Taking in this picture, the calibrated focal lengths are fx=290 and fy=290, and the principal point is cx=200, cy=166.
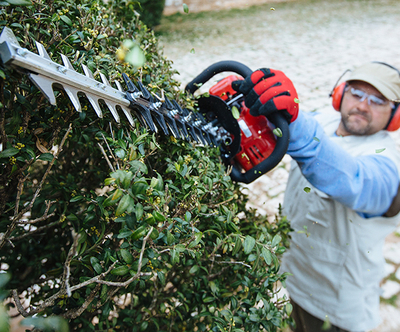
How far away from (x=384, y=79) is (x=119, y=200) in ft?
5.88

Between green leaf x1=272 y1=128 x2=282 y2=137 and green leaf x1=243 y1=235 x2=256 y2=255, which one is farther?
green leaf x1=272 y1=128 x2=282 y2=137

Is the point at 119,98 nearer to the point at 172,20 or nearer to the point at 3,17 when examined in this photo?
the point at 3,17

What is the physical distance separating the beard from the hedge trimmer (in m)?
0.82

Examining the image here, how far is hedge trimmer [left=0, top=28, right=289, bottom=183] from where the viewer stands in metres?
0.76

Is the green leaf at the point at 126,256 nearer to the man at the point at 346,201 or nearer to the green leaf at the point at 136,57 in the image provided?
the green leaf at the point at 136,57

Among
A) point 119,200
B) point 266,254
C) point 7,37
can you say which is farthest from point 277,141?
point 7,37

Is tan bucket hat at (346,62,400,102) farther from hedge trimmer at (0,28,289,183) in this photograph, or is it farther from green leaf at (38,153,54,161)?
green leaf at (38,153,54,161)

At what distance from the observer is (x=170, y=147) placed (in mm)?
1148

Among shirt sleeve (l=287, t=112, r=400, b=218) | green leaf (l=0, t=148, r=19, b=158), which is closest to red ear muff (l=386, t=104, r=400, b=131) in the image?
shirt sleeve (l=287, t=112, r=400, b=218)

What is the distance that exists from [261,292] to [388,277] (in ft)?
7.83

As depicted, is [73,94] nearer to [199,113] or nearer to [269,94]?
[199,113]

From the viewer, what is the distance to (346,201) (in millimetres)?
1534

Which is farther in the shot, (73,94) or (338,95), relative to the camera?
(338,95)

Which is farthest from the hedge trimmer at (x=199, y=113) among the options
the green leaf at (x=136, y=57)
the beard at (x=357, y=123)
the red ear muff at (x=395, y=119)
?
the red ear muff at (x=395, y=119)
